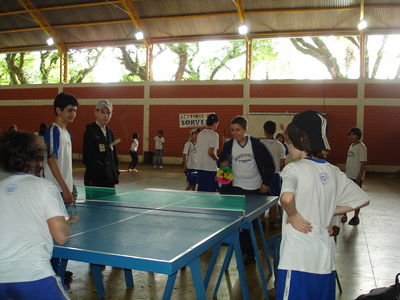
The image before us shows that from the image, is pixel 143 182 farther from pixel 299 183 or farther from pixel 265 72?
pixel 265 72

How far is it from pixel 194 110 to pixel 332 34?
6801mm

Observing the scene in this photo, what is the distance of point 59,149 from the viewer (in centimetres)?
356

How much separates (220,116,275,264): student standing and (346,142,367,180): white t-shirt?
276cm

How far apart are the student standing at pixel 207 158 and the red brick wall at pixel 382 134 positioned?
38.1ft

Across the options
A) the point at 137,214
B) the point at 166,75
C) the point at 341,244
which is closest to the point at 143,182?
the point at 341,244

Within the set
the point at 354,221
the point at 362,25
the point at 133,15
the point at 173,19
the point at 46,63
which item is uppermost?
the point at 46,63

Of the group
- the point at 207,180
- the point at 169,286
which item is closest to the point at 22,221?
the point at 169,286

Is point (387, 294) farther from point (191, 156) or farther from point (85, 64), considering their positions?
point (85, 64)

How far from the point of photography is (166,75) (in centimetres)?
2997

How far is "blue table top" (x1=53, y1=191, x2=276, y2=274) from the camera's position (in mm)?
2006

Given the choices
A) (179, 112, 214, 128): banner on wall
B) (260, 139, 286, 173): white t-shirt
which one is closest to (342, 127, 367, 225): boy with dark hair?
(260, 139, 286, 173): white t-shirt

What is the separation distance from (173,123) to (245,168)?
45.9 ft

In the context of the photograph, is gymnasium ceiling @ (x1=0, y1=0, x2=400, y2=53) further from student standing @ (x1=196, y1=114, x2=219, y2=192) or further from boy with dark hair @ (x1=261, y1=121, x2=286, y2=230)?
boy with dark hair @ (x1=261, y1=121, x2=286, y2=230)

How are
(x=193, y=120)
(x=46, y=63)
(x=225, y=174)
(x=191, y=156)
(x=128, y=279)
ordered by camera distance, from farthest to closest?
(x=46, y=63) < (x=193, y=120) < (x=191, y=156) < (x=225, y=174) < (x=128, y=279)
